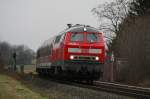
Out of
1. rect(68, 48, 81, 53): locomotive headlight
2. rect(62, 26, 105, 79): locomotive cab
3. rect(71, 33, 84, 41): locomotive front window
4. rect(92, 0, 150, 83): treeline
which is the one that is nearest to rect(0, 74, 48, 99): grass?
rect(62, 26, 105, 79): locomotive cab

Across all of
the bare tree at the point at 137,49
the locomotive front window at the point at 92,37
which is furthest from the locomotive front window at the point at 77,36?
the bare tree at the point at 137,49

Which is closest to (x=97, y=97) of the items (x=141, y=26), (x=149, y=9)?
(x=141, y=26)

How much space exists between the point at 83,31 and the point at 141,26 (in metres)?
14.5

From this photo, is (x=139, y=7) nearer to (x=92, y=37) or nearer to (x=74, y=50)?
(x=92, y=37)

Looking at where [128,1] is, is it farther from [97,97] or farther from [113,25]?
[97,97]

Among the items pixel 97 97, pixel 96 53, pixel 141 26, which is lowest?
pixel 97 97

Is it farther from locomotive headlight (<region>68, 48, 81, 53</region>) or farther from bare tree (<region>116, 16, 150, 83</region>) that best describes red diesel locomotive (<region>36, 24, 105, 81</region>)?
bare tree (<region>116, 16, 150, 83</region>)

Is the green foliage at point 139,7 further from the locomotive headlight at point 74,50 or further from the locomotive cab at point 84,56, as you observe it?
the locomotive headlight at point 74,50

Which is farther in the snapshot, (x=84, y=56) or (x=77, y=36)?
(x=77, y=36)

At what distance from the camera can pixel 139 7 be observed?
52.4 metres

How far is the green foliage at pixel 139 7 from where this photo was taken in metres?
50.1

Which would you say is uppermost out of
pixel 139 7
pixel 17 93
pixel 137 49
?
pixel 139 7

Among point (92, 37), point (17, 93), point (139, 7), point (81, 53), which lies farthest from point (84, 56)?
point (139, 7)

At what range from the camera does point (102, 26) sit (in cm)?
6781
